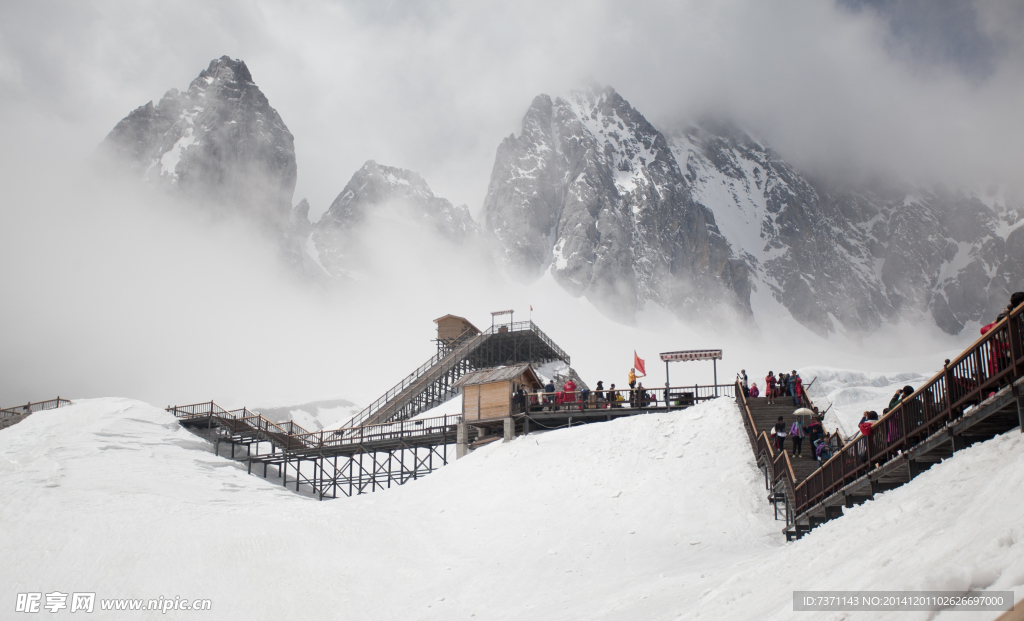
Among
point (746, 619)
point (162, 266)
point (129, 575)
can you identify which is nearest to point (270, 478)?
point (129, 575)

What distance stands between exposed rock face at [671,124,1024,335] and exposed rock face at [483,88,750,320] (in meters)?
15.7

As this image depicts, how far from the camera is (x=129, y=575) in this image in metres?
15.5

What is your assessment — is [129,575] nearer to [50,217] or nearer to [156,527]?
[156,527]

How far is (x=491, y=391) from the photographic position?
2833 cm

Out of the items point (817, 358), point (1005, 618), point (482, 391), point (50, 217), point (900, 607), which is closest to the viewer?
point (1005, 618)

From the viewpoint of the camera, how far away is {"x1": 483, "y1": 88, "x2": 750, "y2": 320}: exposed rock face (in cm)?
13188

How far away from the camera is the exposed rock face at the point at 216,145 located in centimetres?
12194

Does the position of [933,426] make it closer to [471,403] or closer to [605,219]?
[471,403]

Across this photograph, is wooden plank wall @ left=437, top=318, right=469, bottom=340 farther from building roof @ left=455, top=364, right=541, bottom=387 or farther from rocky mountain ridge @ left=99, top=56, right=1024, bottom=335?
rocky mountain ridge @ left=99, top=56, right=1024, bottom=335

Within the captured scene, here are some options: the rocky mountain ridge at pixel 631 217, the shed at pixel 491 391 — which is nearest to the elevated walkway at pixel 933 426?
the shed at pixel 491 391

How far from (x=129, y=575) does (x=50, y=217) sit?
11896cm

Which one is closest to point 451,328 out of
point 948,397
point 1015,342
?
point 948,397

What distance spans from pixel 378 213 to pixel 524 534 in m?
145

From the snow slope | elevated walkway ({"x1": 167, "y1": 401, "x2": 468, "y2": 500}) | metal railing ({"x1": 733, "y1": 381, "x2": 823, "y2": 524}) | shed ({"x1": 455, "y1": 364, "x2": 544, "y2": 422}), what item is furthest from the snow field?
elevated walkway ({"x1": 167, "y1": 401, "x2": 468, "y2": 500})
